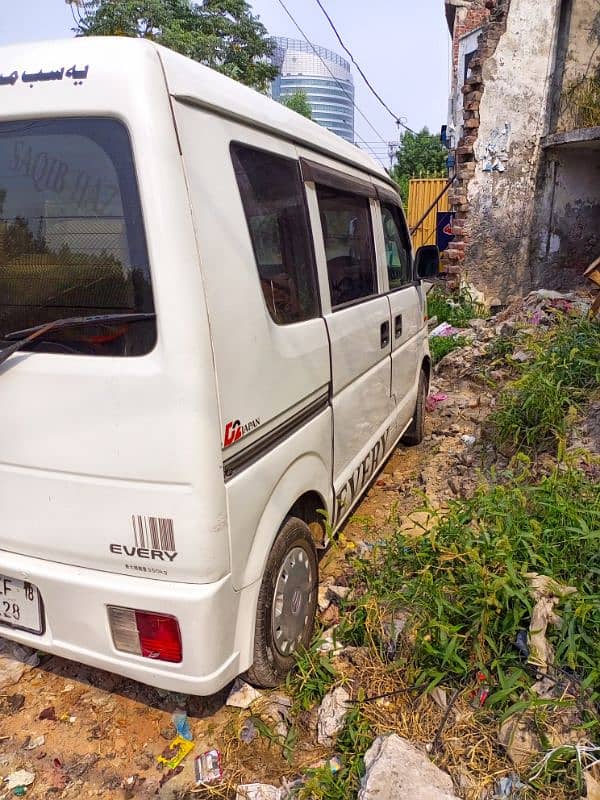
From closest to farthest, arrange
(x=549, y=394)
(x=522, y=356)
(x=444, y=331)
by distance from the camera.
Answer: (x=549, y=394), (x=522, y=356), (x=444, y=331)

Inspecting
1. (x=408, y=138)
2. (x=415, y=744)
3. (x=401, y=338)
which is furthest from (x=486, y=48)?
(x=408, y=138)

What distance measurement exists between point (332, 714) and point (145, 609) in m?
0.93

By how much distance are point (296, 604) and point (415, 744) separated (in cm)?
66

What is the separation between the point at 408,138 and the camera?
1316 inches

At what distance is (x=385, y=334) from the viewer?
140 inches

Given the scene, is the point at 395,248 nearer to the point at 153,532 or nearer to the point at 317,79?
the point at 153,532

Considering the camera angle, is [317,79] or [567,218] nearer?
[567,218]

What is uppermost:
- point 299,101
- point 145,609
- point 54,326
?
point 299,101

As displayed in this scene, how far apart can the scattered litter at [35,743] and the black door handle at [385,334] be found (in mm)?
2526

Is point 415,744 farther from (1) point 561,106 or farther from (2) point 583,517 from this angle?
(1) point 561,106

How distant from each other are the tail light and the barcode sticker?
0.72ft

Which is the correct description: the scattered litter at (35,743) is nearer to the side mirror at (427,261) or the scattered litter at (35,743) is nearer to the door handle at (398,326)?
the door handle at (398,326)

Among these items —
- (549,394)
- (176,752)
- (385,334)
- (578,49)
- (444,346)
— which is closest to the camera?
(176,752)

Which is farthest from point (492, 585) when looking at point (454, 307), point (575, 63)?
point (575, 63)
